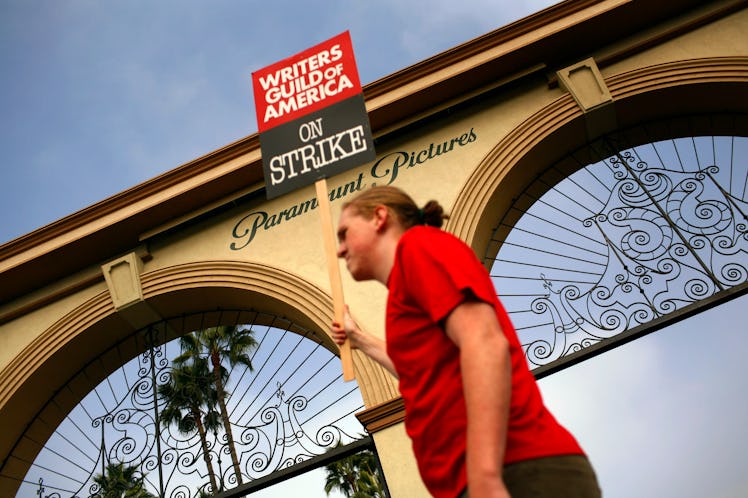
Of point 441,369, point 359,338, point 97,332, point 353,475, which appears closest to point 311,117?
point 359,338

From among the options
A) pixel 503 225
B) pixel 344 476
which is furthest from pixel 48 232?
pixel 344 476

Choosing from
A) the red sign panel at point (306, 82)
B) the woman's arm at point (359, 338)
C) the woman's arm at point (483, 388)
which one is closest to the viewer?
the woman's arm at point (483, 388)

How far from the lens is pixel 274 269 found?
7.92 meters

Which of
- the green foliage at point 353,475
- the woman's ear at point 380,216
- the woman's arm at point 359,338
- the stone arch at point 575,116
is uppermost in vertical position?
the stone arch at point 575,116

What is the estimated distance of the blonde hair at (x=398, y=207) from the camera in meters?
2.32

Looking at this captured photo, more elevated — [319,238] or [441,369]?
[319,238]

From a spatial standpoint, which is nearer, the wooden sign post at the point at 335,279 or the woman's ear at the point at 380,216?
the woman's ear at the point at 380,216

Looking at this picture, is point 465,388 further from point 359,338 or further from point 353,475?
point 353,475

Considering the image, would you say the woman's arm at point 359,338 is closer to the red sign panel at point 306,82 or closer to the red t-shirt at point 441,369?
the red t-shirt at point 441,369

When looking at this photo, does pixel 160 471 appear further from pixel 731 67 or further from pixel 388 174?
pixel 731 67

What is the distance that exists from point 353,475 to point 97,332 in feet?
50.1

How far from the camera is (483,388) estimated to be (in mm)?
1640

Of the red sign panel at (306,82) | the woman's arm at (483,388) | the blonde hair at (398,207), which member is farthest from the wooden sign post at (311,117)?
the woman's arm at (483,388)

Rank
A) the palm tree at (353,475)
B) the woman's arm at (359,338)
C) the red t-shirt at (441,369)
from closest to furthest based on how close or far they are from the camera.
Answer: the red t-shirt at (441,369)
the woman's arm at (359,338)
the palm tree at (353,475)
